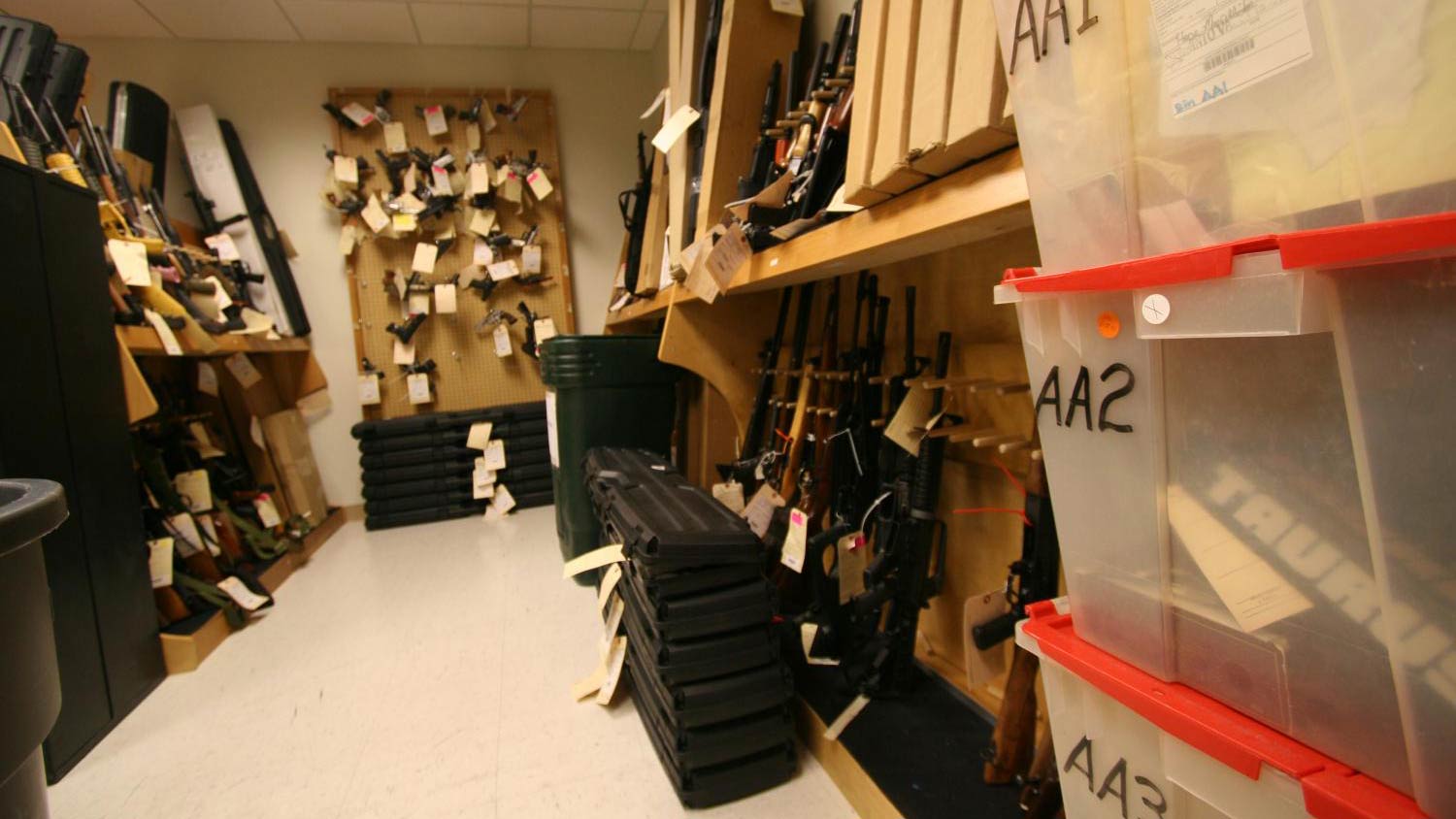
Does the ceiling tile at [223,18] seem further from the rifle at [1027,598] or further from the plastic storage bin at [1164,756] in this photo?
the plastic storage bin at [1164,756]

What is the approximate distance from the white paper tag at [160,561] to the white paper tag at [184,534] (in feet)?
0.53

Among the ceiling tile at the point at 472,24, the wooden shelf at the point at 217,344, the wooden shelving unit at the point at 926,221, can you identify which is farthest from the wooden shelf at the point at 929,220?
the ceiling tile at the point at 472,24

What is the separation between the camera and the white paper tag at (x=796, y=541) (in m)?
1.25

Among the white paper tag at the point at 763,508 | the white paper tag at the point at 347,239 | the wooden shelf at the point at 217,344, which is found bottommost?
the white paper tag at the point at 763,508

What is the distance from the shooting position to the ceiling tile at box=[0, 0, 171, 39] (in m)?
2.73

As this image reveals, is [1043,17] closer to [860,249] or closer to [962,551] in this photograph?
[860,249]

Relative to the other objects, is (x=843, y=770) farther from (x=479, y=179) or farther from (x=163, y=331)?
(x=479, y=179)

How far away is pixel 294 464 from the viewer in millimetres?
3035

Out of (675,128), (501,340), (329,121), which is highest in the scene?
(329,121)

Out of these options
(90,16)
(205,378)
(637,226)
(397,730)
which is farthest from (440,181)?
(397,730)

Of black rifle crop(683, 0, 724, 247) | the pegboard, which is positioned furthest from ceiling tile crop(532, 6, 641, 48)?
black rifle crop(683, 0, 724, 247)

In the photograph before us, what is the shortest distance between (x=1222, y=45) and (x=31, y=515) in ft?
3.20

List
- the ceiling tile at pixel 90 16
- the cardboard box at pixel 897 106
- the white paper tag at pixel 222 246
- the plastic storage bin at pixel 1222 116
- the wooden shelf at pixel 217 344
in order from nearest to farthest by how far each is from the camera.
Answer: the plastic storage bin at pixel 1222 116 → the cardboard box at pixel 897 106 → the wooden shelf at pixel 217 344 → the ceiling tile at pixel 90 16 → the white paper tag at pixel 222 246

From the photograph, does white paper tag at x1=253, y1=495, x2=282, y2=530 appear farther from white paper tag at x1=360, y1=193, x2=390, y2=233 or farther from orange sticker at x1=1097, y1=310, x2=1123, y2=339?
orange sticker at x1=1097, y1=310, x2=1123, y2=339
